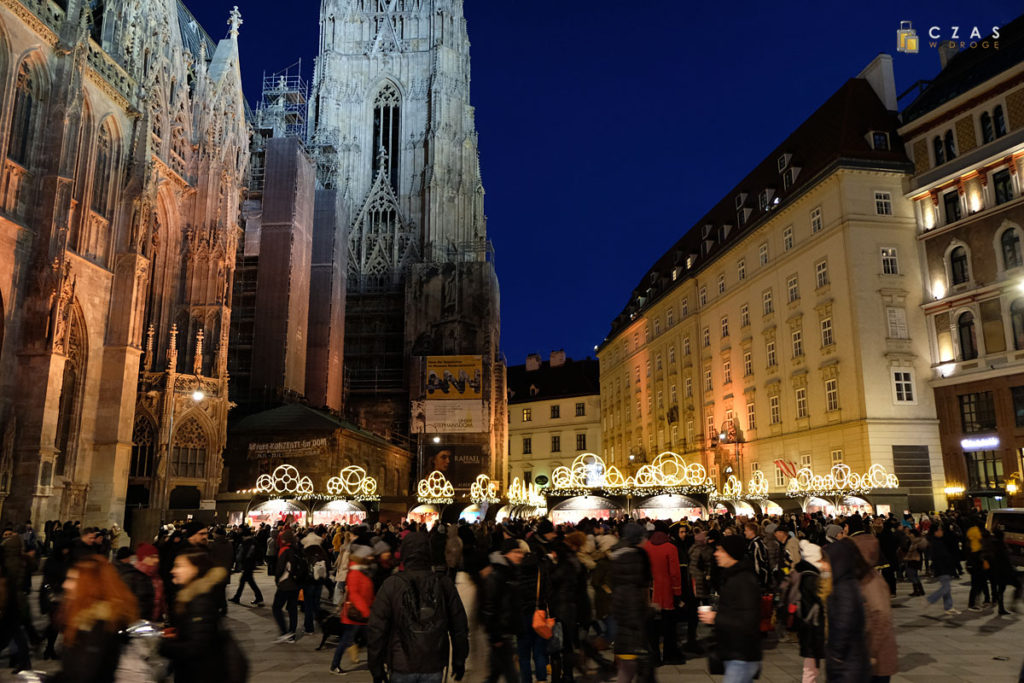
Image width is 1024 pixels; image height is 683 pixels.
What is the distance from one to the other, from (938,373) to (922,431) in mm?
2614

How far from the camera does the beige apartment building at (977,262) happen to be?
99.8ft

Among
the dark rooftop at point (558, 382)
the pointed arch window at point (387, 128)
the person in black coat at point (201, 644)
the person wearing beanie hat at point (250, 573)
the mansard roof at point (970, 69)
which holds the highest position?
the pointed arch window at point (387, 128)

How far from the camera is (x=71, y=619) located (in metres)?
4.69

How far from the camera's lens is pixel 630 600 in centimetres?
682

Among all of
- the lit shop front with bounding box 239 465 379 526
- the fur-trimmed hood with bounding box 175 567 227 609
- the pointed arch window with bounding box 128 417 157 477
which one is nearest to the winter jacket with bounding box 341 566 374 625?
the fur-trimmed hood with bounding box 175 567 227 609

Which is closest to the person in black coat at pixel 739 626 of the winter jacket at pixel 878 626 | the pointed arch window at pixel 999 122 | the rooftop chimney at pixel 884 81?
the winter jacket at pixel 878 626

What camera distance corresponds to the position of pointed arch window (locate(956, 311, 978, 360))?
106 ft

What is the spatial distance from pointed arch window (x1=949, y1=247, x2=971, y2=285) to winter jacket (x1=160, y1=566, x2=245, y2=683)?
34.9m

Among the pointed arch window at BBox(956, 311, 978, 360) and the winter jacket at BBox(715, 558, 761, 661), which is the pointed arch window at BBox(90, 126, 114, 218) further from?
the pointed arch window at BBox(956, 311, 978, 360)

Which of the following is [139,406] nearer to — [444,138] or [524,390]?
[444,138]

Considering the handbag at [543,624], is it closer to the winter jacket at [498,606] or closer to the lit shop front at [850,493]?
the winter jacket at [498,606]

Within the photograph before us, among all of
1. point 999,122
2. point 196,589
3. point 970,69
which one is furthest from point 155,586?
point 970,69

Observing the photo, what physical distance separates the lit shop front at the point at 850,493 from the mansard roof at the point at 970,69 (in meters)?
16.1

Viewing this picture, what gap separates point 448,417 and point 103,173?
2780 centimetres
